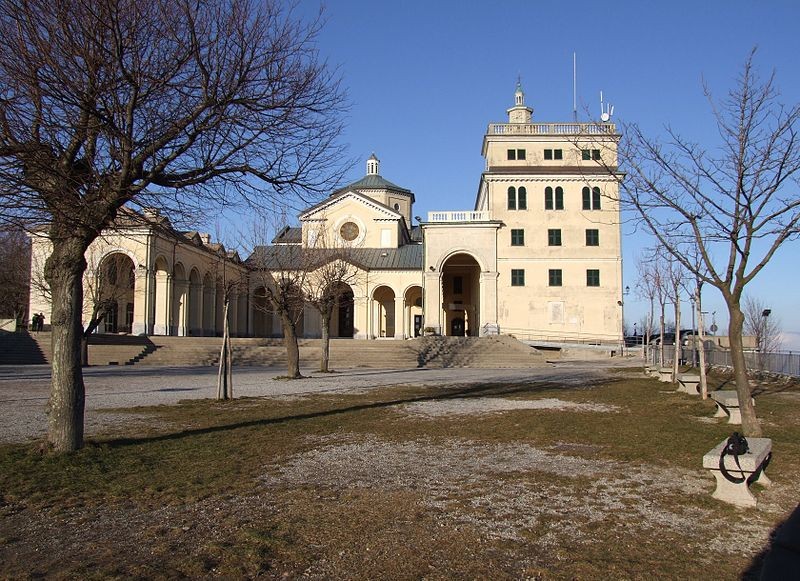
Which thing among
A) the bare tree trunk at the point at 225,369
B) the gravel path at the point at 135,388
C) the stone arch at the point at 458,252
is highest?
the stone arch at the point at 458,252

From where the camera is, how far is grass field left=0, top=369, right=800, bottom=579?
477 cm

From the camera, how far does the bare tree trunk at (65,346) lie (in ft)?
27.2

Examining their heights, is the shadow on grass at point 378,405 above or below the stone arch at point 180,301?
below

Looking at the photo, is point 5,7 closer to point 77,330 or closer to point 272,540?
point 77,330

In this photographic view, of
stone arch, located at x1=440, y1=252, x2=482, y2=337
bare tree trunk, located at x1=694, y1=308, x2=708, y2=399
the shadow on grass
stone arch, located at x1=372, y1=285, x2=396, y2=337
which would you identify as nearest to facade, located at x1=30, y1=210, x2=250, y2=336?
stone arch, located at x1=372, y1=285, x2=396, y2=337

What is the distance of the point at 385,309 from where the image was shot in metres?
60.4

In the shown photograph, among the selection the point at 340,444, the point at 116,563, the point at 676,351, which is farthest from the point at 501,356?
the point at 116,563

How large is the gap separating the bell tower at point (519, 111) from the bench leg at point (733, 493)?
4968cm

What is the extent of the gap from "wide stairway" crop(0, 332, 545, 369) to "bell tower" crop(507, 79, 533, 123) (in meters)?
22.2

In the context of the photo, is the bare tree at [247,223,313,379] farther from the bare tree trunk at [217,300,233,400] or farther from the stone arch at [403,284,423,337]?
the stone arch at [403,284,423,337]

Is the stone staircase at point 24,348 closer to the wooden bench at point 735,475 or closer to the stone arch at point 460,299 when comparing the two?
the stone arch at point 460,299

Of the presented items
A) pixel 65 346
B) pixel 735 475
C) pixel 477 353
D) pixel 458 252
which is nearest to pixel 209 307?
pixel 458 252

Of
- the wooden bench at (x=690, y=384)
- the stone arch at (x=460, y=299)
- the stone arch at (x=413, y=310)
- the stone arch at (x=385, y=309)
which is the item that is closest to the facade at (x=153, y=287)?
the stone arch at (x=385, y=309)

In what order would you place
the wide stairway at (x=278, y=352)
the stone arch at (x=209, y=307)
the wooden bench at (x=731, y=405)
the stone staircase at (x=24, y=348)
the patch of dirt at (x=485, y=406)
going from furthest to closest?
the stone arch at (x=209, y=307), the wide stairway at (x=278, y=352), the stone staircase at (x=24, y=348), the patch of dirt at (x=485, y=406), the wooden bench at (x=731, y=405)
